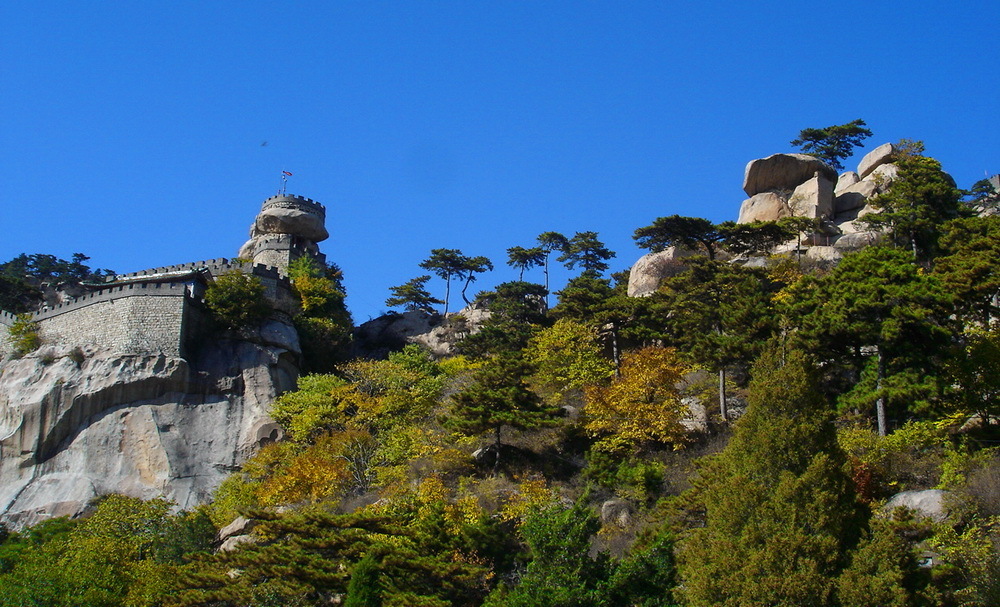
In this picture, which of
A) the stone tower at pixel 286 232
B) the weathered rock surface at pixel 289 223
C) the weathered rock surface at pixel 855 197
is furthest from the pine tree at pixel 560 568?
the weathered rock surface at pixel 855 197

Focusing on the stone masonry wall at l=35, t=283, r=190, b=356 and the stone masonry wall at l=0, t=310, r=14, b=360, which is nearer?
the stone masonry wall at l=35, t=283, r=190, b=356

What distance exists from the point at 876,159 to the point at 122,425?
40945mm

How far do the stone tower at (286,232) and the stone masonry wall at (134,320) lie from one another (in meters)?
10.5

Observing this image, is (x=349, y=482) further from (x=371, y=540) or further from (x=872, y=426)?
(x=872, y=426)

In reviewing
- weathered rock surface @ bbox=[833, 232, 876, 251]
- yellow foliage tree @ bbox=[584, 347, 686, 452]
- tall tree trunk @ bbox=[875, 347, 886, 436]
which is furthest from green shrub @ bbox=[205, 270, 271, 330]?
weathered rock surface @ bbox=[833, 232, 876, 251]

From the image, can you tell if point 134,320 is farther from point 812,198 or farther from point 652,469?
point 812,198

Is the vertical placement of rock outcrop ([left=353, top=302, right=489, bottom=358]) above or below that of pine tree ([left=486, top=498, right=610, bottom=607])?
above

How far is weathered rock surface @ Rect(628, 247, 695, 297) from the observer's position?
140 ft

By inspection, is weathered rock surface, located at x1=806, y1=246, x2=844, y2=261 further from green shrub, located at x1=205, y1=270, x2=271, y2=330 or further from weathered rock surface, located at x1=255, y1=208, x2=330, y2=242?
weathered rock surface, located at x1=255, y1=208, x2=330, y2=242

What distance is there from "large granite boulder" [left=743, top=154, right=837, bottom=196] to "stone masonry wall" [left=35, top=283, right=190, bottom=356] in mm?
30462

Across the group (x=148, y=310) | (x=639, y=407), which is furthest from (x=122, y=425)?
(x=639, y=407)

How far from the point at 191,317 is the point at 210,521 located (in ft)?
42.6

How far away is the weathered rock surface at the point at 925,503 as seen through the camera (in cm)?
2081

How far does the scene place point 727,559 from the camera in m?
18.5
